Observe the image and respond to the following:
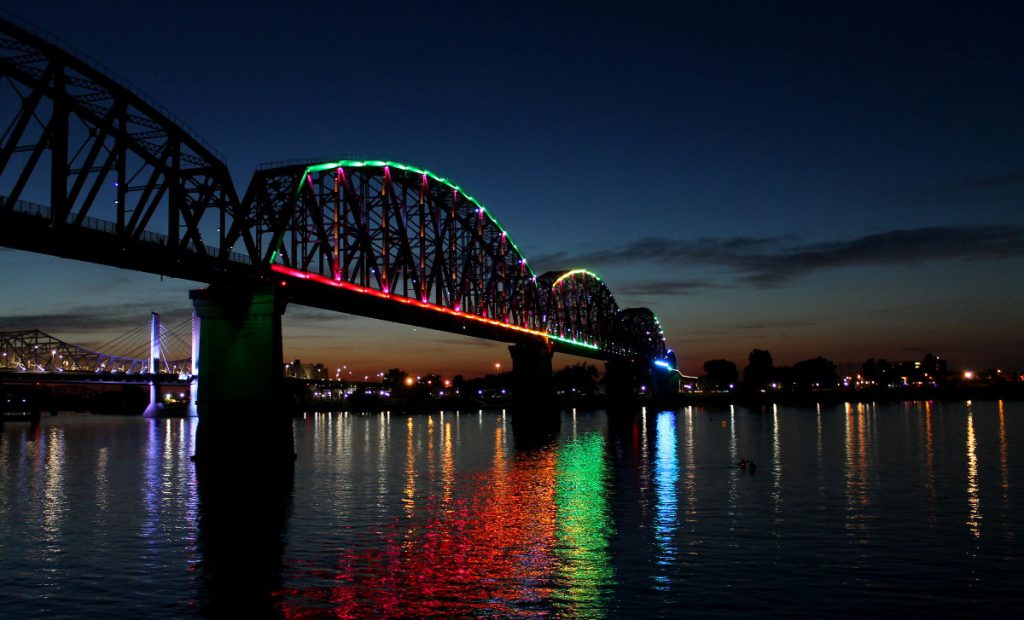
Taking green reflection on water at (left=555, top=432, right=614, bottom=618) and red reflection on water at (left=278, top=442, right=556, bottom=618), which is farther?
green reflection on water at (left=555, top=432, right=614, bottom=618)

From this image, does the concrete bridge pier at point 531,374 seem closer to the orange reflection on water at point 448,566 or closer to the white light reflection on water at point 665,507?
the white light reflection on water at point 665,507

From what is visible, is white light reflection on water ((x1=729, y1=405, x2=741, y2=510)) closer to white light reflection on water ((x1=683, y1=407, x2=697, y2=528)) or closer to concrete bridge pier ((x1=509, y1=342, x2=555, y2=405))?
white light reflection on water ((x1=683, y1=407, x2=697, y2=528))

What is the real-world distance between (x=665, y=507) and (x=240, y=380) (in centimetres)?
2881

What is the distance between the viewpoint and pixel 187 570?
28672 millimetres

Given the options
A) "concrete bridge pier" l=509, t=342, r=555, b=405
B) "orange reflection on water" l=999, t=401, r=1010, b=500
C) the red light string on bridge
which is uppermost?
the red light string on bridge

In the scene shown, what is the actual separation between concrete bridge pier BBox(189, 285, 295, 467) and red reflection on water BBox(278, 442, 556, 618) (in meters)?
17.6

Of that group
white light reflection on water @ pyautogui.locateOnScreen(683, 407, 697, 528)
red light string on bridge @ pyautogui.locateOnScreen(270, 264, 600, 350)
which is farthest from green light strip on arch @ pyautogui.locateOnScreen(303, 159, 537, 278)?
white light reflection on water @ pyautogui.locateOnScreen(683, 407, 697, 528)

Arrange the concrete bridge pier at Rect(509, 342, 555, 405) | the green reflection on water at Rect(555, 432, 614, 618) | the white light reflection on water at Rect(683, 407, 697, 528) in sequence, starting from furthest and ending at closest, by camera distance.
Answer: the concrete bridge pier at Rect(509, 342, 555, 405) < the white light reflection on water at Rect(683, 407, 697, 528) < the green reflection on water at Rect(555, 432, 614, 618)

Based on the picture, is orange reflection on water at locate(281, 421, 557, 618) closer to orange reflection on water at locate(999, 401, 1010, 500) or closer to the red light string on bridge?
orange reflection on water at locate(999, 401, 1010, 500)

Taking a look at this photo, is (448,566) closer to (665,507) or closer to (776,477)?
(665,507)

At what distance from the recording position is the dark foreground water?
24484 millimetres

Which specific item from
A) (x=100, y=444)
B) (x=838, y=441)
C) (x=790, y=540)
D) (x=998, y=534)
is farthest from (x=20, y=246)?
(x=838, y=441)

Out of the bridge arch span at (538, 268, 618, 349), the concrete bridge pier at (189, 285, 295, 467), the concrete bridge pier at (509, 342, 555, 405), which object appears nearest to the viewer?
the concrete bridge pier at (189, 285, 295, 467)

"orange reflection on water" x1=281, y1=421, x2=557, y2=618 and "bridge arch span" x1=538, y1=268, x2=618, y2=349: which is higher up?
"bridge arch span" x1=538, y1=268, x2=618, y2=349
